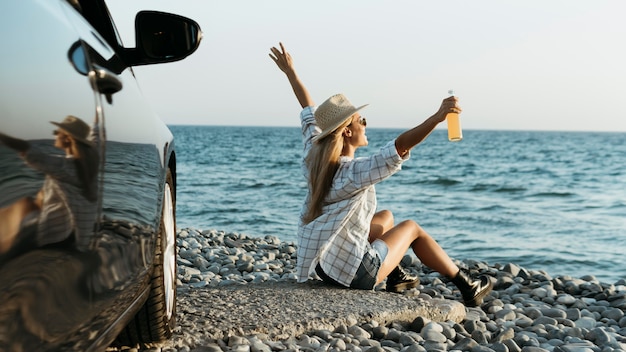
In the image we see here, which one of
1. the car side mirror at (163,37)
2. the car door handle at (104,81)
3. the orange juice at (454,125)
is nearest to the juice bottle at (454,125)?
the orange juice at (454,125)

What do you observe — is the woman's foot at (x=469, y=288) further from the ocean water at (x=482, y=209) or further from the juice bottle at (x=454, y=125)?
the ocean water at (x=482, y=209)

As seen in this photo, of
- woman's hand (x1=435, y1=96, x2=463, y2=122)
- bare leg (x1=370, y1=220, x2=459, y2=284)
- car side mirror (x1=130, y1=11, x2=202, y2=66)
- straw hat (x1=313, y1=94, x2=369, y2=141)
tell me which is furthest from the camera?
bare leg (x1=370, y1=220, x2=459, y2=284)

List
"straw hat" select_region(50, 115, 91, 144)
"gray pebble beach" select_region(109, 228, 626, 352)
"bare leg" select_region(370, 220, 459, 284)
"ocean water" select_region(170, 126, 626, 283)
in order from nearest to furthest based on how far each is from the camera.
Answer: "straw hat" select_region(50, 115, 91, 144) → "gray pebble beach" select_region(109, 228, 626, 352) → "bare leg" select_region(370, 220, 459, 284) → "ocean water" select_region(170, 126, 626, 283)

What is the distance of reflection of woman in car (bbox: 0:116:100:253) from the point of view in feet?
4.17

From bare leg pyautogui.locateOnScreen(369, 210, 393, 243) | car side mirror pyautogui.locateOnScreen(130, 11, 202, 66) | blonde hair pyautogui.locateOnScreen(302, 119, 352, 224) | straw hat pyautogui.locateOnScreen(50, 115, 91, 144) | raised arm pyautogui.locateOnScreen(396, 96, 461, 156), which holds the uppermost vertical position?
car side mirror pyautogui.locateOnScreen(130, 11, 202, 66)

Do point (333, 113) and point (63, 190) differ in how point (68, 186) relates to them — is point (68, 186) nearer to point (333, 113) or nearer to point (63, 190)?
point (63, 190)

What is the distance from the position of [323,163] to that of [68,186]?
314cm

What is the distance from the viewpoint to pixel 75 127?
1.55m

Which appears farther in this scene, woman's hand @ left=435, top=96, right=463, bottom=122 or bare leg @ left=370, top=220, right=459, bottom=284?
bare leg @ left=370, top=220, right=459, bottom=284

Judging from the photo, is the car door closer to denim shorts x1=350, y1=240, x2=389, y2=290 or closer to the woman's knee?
denim shorts x1=350, y1=240, x2=389, y2=290

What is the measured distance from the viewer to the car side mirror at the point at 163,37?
2619 millimetres

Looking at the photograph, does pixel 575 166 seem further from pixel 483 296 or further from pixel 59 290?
pixel 59 290

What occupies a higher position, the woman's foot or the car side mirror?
the car side mirror

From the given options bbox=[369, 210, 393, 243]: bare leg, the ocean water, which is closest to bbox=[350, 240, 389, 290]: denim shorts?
bbox=[369, 210, 393, 243]: bare leg
